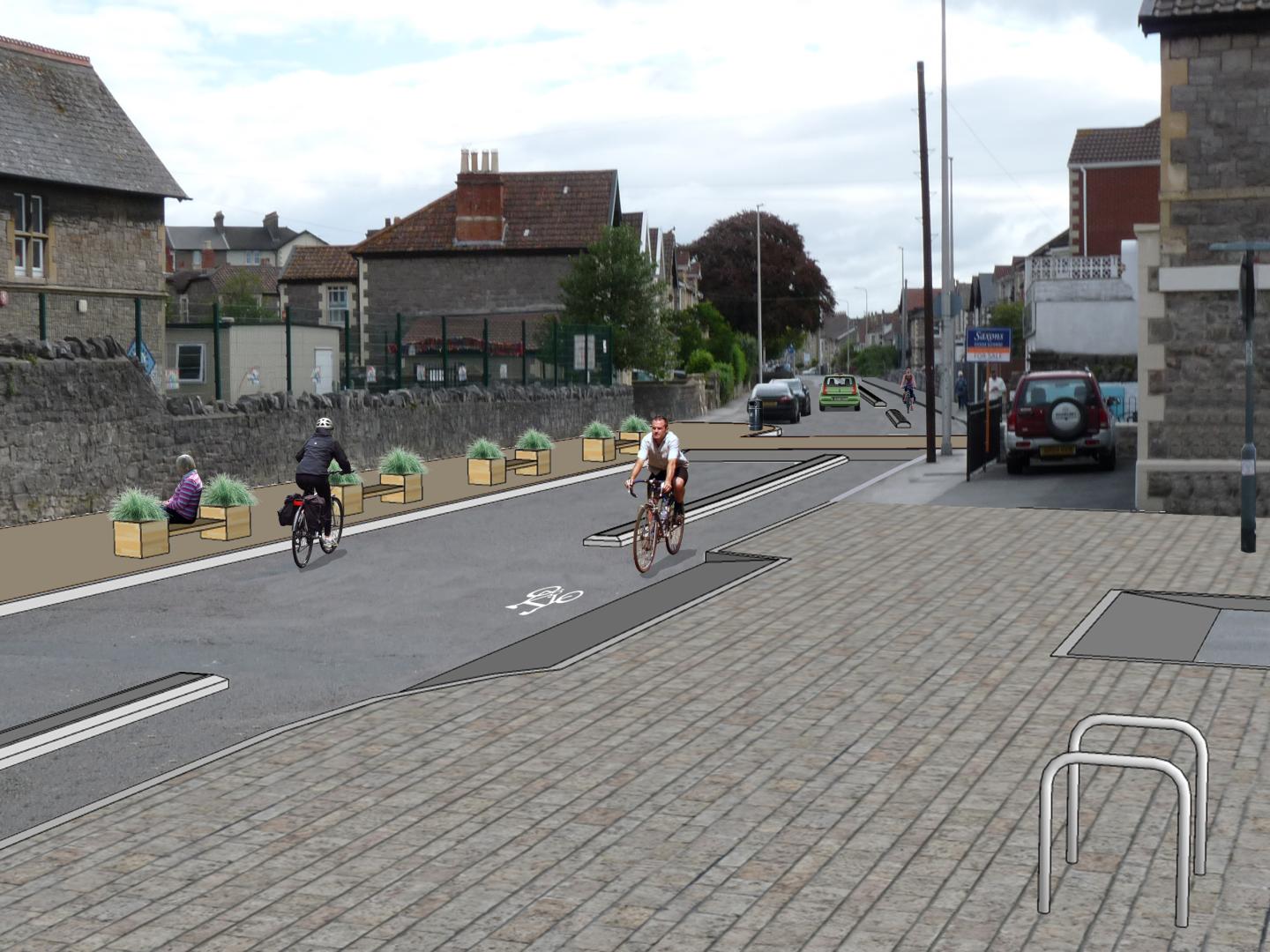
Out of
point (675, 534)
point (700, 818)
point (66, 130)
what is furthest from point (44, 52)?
point (700, 818)

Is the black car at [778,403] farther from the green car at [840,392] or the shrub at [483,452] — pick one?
the shrub at [483,452]

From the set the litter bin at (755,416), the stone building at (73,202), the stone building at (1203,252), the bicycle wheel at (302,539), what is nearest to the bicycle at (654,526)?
the bicycle wheel at (302,539)

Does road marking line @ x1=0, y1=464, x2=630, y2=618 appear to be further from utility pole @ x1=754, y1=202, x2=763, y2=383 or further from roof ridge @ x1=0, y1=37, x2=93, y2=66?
utility pole @ x1=754, y1=202, x2=763, y2=383

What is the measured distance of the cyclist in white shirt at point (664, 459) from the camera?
53.0 feet

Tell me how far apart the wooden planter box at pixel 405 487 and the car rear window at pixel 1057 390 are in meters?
10.8

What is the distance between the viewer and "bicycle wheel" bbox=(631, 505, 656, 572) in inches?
607

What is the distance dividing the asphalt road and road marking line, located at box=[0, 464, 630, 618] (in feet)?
0.69

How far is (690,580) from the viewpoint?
15.0 m

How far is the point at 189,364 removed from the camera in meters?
25.3

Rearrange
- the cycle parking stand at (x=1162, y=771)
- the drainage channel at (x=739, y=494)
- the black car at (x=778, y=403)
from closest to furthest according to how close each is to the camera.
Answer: the cycle parking stand at (x=1162, y=771)
the drainage channel at (x=739, y=494)
the black car at (x=778, y=403)

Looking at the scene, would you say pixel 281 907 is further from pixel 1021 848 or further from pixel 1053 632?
pixel 1053 632

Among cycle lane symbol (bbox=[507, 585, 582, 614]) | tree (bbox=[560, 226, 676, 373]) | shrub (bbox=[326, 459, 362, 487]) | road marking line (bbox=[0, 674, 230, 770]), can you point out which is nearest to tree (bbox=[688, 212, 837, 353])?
tree (bbox=[560, 226, 676, 373])

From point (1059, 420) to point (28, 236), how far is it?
78.4 feet

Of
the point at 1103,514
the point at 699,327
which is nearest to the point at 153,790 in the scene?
the point at 1103,514
